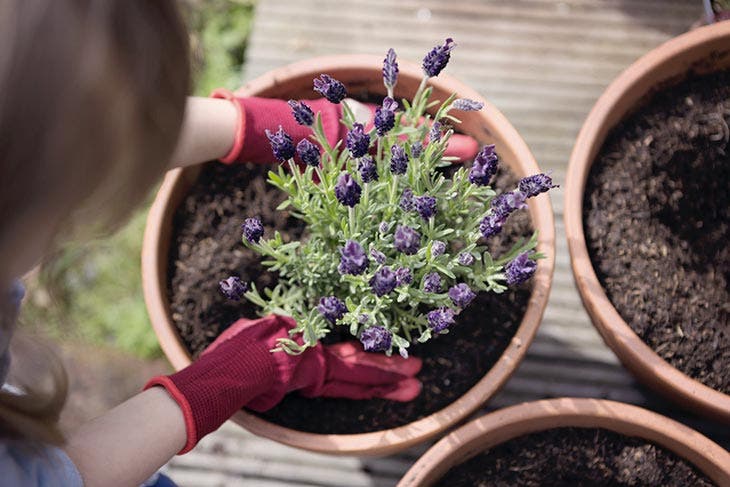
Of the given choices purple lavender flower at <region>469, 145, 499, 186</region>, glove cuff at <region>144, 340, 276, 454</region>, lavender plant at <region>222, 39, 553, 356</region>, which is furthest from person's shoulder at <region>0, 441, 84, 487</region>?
purple lavender flower at <region>469, 145, 499, 186</region>

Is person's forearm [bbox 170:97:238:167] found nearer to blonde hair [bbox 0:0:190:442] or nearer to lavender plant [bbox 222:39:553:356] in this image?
lavender plant [bbox 222:39:553:356]

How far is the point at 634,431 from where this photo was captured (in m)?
1.08

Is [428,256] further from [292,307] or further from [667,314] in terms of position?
[667,314]

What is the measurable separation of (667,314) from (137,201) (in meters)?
0.84

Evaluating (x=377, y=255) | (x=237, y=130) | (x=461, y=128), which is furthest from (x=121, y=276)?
(x=377, y=255)

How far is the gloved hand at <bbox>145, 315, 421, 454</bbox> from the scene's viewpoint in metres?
0.99

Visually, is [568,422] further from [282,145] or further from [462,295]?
[282,145]

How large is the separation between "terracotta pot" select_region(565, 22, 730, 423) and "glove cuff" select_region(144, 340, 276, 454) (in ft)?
1.65

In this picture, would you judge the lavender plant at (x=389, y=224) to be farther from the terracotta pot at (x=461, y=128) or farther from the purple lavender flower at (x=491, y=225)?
the terracotta pot at (x=461, y=128)

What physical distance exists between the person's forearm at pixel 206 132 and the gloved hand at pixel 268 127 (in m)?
0.01

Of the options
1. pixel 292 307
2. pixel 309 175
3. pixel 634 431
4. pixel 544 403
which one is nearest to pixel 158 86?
pixel 309 175

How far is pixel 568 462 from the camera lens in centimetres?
111

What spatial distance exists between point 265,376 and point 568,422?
46cm

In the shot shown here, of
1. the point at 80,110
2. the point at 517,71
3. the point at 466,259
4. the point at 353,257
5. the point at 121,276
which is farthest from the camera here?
the point at 121,276
